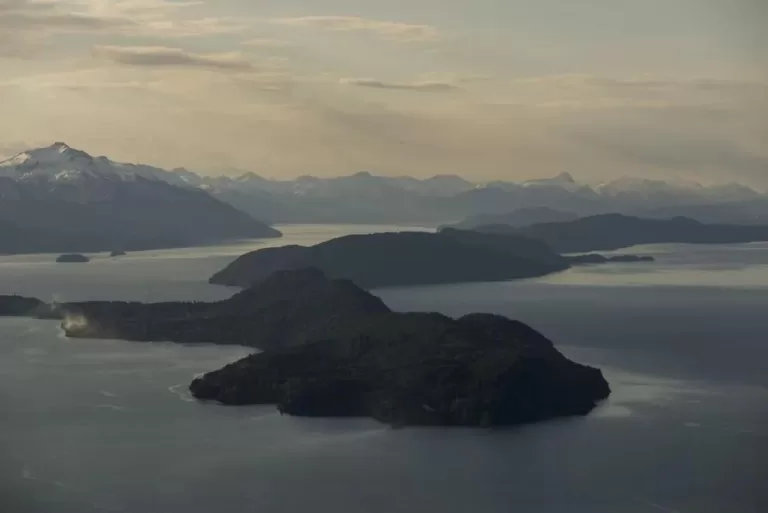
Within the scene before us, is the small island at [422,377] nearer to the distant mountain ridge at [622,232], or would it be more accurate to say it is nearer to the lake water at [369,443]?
the lake water at [369,443]

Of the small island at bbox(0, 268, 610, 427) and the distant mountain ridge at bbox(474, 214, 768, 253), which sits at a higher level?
the distant mountain ridge at bbox(474, 214, 768, 253)

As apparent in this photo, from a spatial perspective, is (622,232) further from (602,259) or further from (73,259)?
(73,259)

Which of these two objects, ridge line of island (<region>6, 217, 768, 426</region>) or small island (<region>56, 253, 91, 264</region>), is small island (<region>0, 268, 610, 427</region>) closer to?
ridge line of island (<region>6, 217, 768, 426</region>)

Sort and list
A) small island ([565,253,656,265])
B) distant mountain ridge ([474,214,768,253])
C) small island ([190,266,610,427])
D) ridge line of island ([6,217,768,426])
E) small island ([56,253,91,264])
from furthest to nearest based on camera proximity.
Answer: distant mountain ridge ([474,214,768,253]), small island ([565,253,656,265]), small island ([56,253,91,264]), ridge line of island ([6,217,768,426]), small island ([190,266,610,427])

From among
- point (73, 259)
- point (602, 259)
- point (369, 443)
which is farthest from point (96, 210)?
point (369, 443)

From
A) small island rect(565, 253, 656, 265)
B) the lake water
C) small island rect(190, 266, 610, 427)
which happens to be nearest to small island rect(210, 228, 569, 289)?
small island rect(565, 253, 656, 265)

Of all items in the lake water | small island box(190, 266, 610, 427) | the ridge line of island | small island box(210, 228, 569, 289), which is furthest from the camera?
small island box(210, 228, 569, 289)

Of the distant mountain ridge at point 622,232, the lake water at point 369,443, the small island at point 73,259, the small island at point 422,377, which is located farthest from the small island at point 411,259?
the small island at point 422,377

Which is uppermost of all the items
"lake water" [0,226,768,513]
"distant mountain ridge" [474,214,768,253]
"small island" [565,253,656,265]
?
"distant mountain ridge" [474,214,768,253]
